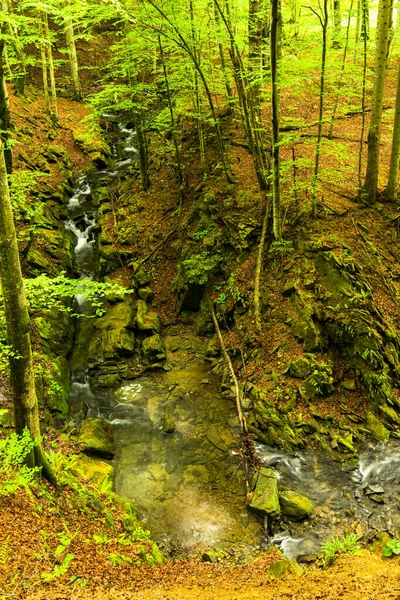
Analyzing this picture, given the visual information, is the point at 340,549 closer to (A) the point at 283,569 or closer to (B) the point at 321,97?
(A) the point at 283,569

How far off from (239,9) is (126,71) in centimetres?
463

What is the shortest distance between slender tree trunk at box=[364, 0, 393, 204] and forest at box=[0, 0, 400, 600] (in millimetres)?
60

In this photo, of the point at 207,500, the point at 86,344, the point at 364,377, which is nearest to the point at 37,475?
the point at 207,500

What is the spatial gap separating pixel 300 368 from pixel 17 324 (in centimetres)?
686

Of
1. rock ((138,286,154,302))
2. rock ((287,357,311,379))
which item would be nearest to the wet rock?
rock ((287,357,311,379))

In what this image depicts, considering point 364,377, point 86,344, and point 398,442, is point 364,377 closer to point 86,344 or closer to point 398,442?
point 398,442

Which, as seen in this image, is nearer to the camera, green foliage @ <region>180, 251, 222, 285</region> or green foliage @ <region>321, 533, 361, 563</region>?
green foliage @ <region>321, 533, 361, 563</region>

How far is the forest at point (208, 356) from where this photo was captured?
5016 millimetres

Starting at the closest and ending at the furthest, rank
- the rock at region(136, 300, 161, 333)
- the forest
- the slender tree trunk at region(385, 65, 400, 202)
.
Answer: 1. the forest
2. the slender tree trunk at region(385, 65, 400, 202)
3. the rock at region(136, 300, 161, 333)

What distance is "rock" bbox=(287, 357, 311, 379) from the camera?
364 inches

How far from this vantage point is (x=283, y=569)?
5.34 metres

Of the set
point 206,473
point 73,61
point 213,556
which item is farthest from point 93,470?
point 73,61

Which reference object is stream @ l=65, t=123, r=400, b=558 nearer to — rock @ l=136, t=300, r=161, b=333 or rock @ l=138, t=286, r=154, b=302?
rock @ l=136, t=300, r=161, b=333

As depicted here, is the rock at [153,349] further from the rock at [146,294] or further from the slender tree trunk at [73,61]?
the slender tree trunk at [73,61]
